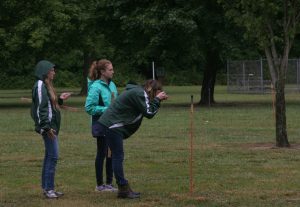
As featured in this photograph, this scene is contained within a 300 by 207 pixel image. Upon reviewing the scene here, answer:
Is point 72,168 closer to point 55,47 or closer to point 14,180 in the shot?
point 14,180

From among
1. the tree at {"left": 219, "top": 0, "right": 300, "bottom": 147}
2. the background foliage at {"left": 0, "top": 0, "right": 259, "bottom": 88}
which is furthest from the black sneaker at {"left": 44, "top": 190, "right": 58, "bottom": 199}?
the background foliage at {"left": 0, "top": 0, "right": 259, "bottom": 88}

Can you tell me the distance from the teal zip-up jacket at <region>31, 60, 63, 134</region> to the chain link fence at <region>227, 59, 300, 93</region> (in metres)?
41.5

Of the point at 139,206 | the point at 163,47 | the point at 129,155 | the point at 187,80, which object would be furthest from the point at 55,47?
the point at 187,80

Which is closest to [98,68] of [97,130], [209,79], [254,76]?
[97,130]

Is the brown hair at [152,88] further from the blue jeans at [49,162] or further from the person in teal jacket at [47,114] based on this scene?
the blue jeans at [49,162]

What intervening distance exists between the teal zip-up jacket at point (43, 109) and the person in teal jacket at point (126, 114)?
1.95 feet

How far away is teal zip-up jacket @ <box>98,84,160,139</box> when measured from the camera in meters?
8.74

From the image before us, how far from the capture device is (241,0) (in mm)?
15297

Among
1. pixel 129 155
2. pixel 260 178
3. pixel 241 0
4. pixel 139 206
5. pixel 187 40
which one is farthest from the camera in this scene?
pixel 187 40

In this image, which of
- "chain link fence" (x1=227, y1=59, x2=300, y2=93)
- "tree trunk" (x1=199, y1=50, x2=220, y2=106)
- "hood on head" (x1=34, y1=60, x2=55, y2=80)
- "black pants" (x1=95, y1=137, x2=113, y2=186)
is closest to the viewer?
"hood on head" (x1=34, y1=60, x2=55, y2=80)

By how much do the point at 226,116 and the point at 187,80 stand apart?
179 ft

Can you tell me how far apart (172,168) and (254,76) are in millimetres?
40728

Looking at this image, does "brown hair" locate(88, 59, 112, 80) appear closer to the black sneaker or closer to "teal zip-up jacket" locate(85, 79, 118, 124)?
"teal zip-up jacket" locate(85, 79, 118, 124)

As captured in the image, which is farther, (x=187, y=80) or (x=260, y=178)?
(x=187, y=80)
